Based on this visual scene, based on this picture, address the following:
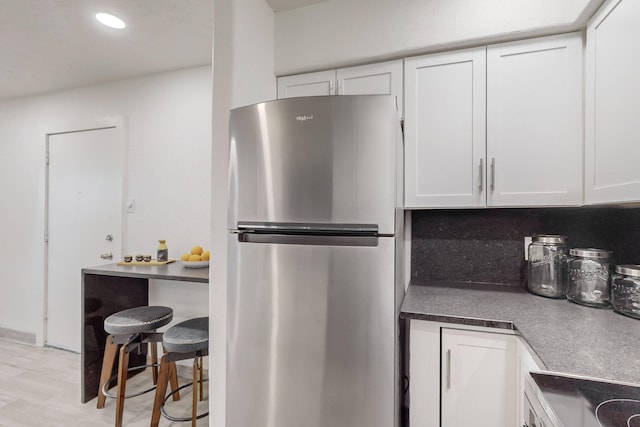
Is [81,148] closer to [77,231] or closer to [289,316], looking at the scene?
[77,231]

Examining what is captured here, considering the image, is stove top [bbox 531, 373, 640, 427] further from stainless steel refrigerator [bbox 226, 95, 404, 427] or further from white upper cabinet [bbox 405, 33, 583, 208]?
white upper cabinet [bbox 405, 33, 583, 208]

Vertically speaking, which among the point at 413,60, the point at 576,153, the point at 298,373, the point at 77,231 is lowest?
the point at 298,373

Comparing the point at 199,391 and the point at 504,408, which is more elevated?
the point at 504,408

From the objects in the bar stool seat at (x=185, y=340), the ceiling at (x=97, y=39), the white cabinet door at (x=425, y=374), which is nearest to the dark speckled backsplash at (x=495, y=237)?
the white cabinet door at (x=425, y=374)

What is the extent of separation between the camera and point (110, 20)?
199cm

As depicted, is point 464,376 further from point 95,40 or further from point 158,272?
point 95,40

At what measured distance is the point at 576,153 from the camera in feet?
4.75

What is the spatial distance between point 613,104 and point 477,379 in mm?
1219

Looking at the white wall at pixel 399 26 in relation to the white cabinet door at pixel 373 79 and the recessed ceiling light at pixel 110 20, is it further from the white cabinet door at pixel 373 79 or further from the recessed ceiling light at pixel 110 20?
the recessed ceiling light at pixel 110 20

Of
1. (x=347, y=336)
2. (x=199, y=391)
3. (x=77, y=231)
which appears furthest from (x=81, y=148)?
(x=347, y=336)

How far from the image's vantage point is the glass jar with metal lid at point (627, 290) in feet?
4.08

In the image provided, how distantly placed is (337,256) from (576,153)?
49.3 inches

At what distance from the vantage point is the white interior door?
284 cm

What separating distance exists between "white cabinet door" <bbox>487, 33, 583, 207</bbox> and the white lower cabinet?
697 mm
